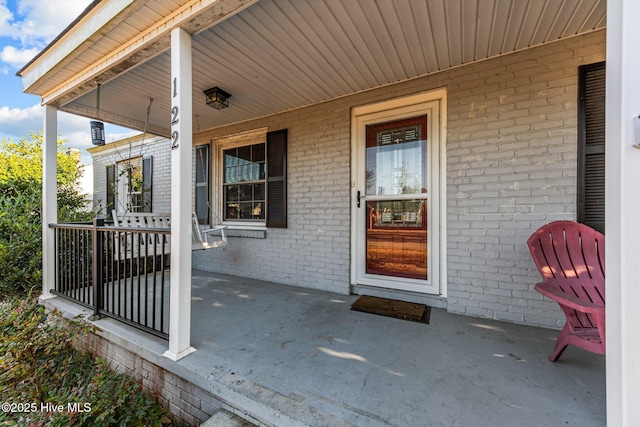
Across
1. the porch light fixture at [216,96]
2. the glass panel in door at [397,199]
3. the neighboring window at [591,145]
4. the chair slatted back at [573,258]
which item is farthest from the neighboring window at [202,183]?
the neighboring window at [591,145]

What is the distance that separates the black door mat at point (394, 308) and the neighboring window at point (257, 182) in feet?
4.81

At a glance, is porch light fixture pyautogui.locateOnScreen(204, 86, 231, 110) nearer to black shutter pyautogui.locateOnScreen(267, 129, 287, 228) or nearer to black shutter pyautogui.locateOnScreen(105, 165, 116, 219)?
black shutter pyautogui.locateOnScreen(267, 129, 287, 228)

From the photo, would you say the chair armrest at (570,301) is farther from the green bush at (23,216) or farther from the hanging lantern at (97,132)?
the green bush at (23,216)

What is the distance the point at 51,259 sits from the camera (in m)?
3.04

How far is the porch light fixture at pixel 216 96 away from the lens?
2.96 m

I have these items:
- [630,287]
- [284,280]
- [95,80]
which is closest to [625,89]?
[630,287]

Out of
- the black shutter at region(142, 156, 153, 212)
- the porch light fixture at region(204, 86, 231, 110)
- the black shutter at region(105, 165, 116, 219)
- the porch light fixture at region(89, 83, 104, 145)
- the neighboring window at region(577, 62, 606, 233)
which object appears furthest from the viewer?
the black shutter at region(105, 165, 116, 219)

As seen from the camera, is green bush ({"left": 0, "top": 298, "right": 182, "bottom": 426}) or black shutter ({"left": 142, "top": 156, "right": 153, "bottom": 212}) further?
black shutter ({"left": 142, "top": 156, "right": 153, "bottom": 212})

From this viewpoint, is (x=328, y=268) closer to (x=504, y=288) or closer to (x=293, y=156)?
(x=293, y=156)

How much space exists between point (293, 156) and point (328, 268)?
5.14 feet

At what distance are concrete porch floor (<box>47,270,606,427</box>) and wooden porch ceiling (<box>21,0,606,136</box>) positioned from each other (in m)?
2.28

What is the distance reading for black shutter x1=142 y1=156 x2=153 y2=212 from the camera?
16.9ft

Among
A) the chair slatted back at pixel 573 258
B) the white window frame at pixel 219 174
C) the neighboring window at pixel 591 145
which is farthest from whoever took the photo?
the white window frame at pixel 219 174

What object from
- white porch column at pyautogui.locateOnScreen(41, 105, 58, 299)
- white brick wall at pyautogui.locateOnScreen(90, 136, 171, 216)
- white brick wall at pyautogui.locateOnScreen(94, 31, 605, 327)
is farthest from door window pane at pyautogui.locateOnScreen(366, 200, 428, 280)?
white brick wall at pyautogui.locateOnScreen(90, 136, 171, 216)
